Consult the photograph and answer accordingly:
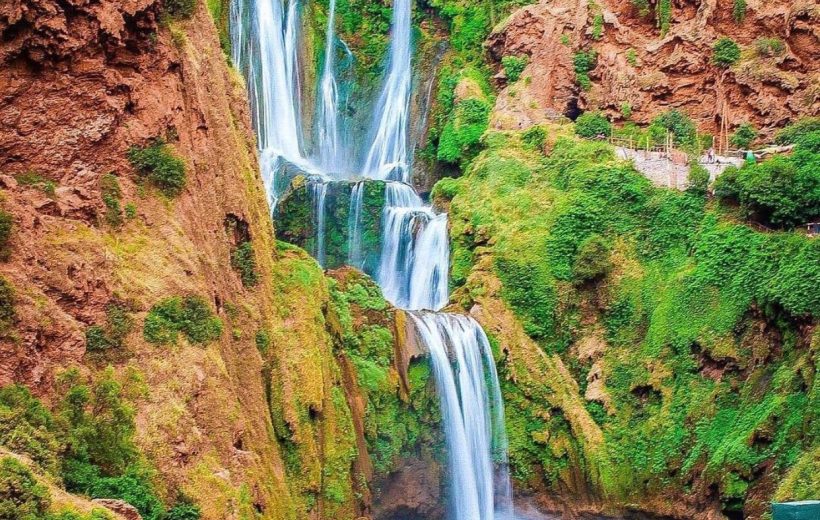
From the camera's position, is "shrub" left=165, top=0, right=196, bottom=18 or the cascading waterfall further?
the cascading waterfall

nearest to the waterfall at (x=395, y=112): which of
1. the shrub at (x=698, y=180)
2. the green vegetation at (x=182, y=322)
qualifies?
the shrub at (x=698, y=180)

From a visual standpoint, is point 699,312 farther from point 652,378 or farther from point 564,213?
point 564,213

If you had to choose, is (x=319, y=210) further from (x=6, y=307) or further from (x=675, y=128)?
(x=6, y=307)

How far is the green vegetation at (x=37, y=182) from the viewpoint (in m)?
20.8

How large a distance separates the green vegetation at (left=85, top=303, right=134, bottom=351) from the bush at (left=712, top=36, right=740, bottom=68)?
1309 inches

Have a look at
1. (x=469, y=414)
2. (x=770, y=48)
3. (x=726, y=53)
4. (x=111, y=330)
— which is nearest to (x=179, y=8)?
(x=111, y=330)

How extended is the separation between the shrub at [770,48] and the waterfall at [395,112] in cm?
1896

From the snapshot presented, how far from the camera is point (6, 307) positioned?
18031 mm

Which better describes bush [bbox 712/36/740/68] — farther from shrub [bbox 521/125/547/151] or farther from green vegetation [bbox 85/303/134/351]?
green vegetation [bbox 85/303/134/351]

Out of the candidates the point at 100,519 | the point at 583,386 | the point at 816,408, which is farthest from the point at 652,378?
the point at 100,519

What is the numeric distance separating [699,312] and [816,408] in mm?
7966

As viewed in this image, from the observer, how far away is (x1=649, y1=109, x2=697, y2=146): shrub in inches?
1761

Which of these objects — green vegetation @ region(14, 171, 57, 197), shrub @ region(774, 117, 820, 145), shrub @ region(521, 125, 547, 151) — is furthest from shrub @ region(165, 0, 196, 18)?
shrub @ region(774, 117, 820, 145)

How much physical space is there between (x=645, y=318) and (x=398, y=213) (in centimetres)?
1208
